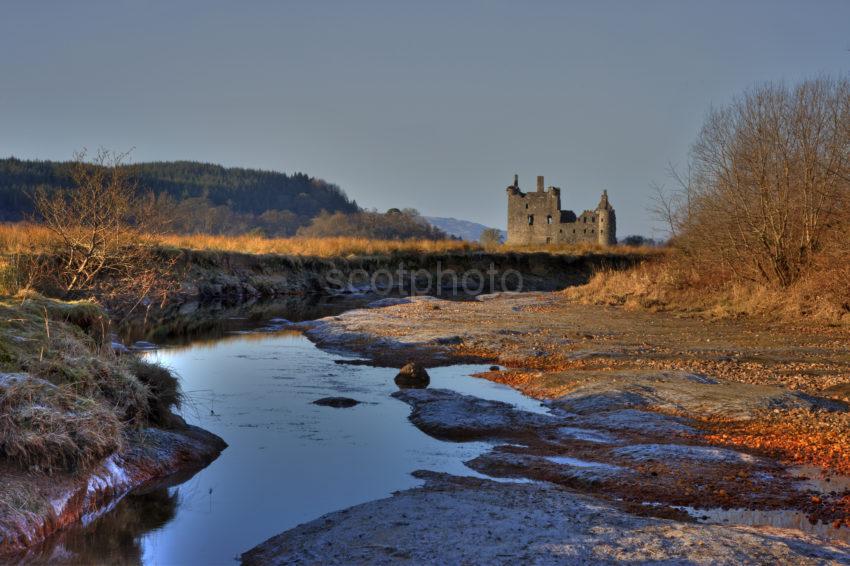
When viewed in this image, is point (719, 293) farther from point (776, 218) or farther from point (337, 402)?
point (337, 402)

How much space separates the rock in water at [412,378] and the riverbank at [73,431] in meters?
4.57

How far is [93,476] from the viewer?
791 cm

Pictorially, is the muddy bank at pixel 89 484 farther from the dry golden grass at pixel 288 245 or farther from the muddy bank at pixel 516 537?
the dry golden grass at pixel 288 245

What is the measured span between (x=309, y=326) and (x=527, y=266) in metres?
34.0

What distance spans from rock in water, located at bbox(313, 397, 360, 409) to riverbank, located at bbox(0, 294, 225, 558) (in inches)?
96.3

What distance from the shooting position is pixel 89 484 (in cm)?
779

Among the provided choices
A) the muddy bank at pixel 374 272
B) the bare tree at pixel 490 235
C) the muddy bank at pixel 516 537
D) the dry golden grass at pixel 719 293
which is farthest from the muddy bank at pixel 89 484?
the bare tree at pixel 490 235

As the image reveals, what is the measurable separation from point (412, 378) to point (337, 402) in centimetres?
220

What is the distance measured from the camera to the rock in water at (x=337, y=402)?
1246cm

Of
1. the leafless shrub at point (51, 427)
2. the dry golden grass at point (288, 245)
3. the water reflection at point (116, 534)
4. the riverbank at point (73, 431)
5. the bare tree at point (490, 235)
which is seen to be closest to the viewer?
the water reflection at point (116, 534)

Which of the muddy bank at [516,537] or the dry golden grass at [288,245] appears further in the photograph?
the dry golden grass at [288,245]

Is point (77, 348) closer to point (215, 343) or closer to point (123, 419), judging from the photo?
point (123, 419)

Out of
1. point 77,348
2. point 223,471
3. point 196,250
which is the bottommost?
point 223,471

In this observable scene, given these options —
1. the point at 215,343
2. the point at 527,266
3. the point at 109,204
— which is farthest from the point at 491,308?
the point at 527,266
